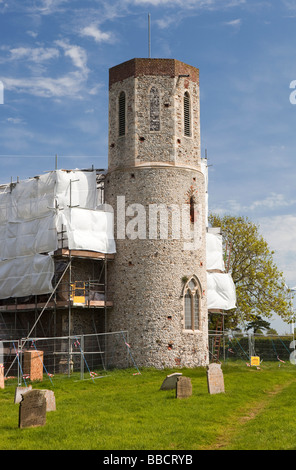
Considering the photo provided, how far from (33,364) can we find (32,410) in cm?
1276

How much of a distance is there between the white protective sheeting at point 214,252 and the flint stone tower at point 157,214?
680 centimetres

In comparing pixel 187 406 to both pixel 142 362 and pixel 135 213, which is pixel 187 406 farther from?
pixel 135 213

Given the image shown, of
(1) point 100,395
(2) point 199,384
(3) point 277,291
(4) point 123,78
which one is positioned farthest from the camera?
(3) point 277,291

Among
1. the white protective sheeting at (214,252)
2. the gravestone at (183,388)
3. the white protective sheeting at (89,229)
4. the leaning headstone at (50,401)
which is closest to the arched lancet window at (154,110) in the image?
the white protective sheeting at (89,229)

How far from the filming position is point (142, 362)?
29250 mm

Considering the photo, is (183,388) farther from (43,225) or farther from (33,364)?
(43,225)

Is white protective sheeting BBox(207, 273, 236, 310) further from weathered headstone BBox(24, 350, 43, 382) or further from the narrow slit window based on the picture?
weathered headstone BBox(24, 350, 43, 382)

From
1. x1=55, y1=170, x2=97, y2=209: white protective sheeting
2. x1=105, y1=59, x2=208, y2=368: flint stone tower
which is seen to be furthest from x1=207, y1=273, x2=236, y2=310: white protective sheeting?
x1=55, y1=170, x2=97, y2=209: white protective sheeting

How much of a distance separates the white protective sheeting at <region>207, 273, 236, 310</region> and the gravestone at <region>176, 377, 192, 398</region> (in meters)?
18.2

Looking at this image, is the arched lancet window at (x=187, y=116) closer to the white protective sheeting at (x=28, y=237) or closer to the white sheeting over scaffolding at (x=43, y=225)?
the white sheeting over scaffolding at (x=43, y=225)

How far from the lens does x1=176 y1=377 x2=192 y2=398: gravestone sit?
19297mm

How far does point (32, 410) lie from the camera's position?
14734 mm

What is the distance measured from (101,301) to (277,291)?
18.5 metres
